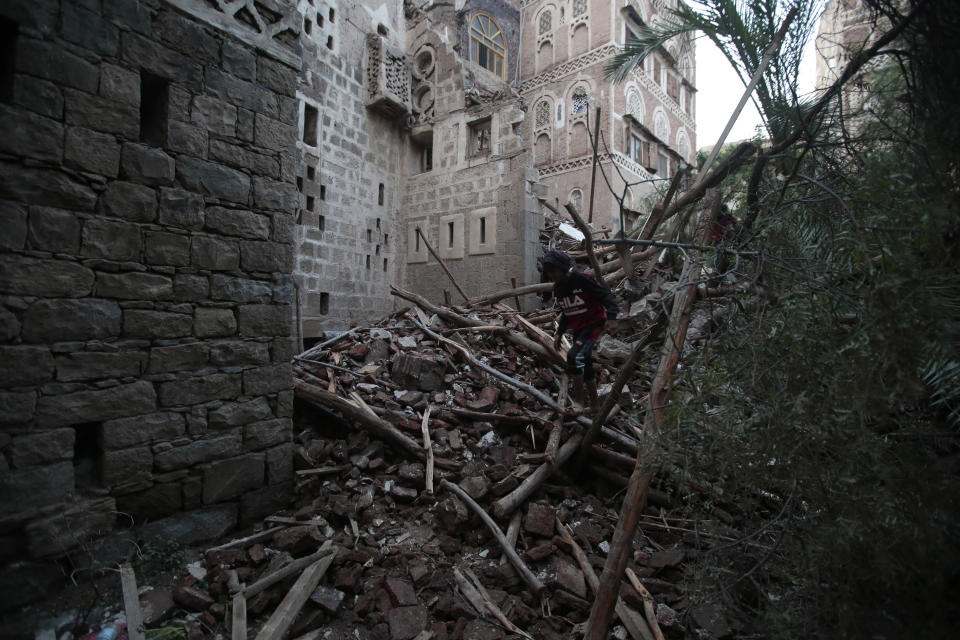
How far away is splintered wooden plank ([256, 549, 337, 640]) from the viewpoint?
2.76 m

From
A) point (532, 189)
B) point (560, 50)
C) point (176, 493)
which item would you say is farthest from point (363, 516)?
point (560, 50)

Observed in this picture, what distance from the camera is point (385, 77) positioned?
35.8 ft

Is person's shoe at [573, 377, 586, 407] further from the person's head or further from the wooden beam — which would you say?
the wooden beam

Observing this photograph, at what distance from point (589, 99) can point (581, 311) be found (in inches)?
537

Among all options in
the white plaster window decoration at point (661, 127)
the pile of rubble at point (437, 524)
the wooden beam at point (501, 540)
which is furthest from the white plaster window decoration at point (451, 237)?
the white plaster window decoration at point (661, 127)

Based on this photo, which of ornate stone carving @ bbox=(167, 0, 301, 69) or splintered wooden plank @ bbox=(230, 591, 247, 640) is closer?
splintered wooden plank @ bbox=(230, 591, 247, 640)

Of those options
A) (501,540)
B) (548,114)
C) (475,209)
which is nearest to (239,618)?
(501,540)

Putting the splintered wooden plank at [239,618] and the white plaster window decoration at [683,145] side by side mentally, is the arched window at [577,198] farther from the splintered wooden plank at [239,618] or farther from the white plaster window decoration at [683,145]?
the splintered wooden plank at [239,618]

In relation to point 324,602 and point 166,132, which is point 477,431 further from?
point 166,132

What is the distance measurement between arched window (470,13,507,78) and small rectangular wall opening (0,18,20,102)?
15.6 meters

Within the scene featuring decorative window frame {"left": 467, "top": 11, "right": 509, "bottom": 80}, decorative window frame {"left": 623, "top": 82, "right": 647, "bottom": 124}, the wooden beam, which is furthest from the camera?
decorative window frame {"left": 623, "top": 82, "right": 647, "bottom": 124}

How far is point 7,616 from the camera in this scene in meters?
2.57

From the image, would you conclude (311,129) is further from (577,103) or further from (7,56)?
(577,103)

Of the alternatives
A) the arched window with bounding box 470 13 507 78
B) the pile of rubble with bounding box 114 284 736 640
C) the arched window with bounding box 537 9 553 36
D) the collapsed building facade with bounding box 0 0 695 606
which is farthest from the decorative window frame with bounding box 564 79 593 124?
the collapsed building facade with bounding box 0 0 695 606
